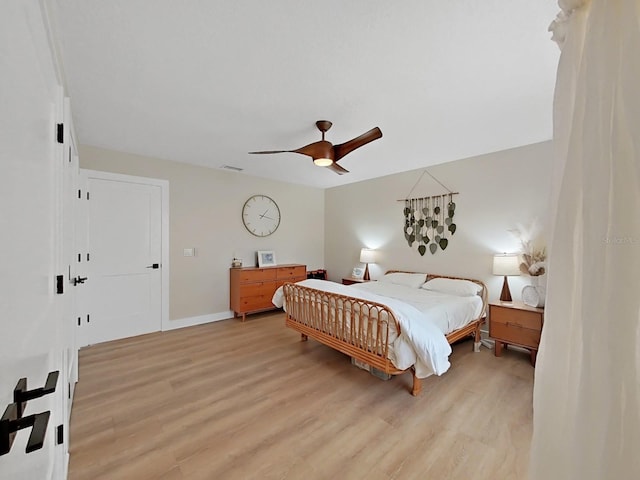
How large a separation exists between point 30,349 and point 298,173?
4.06 metres

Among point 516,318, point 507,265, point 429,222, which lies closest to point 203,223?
point 429,222

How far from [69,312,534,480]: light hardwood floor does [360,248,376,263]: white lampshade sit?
2000mm

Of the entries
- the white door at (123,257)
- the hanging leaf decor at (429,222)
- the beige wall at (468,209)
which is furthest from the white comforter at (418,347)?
the white door at (123,257)

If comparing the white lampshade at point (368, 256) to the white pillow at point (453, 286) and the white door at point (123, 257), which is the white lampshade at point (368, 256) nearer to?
the white pillow at point (453, 286)

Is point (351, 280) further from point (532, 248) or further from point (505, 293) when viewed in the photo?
point (532, 248)

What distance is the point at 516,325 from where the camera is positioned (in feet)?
9.60

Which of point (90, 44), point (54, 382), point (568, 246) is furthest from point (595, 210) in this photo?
point (90, 44)

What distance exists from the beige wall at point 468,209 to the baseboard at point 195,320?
2.49 meters

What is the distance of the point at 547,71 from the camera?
72.2 inches

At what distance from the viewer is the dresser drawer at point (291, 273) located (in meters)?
4.71

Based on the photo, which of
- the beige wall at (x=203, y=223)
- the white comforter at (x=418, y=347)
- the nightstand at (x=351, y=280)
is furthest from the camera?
the nightstand at (x=351, y=280)

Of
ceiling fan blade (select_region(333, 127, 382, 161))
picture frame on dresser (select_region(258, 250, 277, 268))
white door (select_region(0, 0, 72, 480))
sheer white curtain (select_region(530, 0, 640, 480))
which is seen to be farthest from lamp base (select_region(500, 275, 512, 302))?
white door (select_region(0, 0, 72, 480))

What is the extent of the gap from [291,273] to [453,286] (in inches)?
102

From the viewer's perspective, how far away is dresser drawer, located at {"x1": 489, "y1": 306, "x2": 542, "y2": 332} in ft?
9.16
